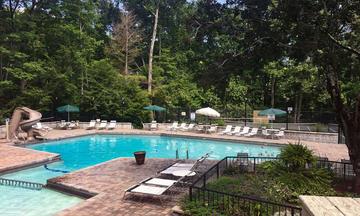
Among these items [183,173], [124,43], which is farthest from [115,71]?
[183,173]

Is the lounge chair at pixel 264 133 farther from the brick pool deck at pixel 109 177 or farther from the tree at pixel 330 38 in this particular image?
the tree at pixel 330 38

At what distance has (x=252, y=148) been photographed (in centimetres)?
1948

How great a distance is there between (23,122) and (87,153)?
4.54m

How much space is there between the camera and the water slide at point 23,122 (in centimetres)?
1956

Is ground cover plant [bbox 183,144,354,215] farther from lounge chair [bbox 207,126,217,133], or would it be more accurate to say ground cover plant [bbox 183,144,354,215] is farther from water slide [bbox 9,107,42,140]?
water slide [bbox 9,107,42,140]

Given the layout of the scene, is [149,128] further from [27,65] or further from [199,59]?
[199,59]

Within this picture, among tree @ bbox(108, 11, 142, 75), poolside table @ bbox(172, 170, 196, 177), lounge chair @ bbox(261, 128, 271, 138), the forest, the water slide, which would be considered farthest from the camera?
tree @ bbox(108, 11, 142, 75)

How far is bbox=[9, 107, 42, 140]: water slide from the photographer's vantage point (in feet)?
64.2

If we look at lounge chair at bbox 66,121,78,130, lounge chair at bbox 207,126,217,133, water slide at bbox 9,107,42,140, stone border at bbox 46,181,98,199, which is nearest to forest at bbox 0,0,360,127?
lounge chair at bbox 66,121,78,130

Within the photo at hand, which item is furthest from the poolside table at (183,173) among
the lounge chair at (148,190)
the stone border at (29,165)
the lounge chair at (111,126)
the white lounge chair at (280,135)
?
the lounge chair at (111,126)

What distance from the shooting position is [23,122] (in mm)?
19531

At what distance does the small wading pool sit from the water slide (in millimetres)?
1221

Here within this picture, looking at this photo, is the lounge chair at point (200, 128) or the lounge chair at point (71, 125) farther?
the lounge chair at point (71, 125)

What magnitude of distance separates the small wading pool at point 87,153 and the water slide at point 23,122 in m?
1.22
